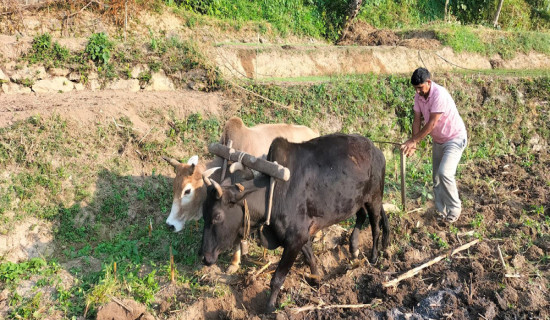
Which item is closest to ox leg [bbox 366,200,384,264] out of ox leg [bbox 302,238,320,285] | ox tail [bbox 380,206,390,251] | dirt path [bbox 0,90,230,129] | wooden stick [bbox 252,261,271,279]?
ox tail [bbox 380,206,390,251]

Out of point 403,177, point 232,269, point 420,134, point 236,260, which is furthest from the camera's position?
point 403,177

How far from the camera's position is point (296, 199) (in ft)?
17.8

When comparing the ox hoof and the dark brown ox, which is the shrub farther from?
the dark brown ox

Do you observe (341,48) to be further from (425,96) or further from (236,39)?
(425,96)

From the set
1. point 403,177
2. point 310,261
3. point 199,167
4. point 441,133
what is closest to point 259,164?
point 310,261

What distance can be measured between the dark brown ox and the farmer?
1.19 meters

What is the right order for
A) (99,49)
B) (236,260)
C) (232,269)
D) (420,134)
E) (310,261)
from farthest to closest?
(99,49) < (420,134) < (236,260) < (232,269) < (310,261)

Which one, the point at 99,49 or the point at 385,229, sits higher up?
the point at 99,49

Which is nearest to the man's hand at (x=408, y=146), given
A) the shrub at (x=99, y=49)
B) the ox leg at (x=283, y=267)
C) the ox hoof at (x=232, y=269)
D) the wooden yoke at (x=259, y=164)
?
the ox leg at (x=283, y=267)

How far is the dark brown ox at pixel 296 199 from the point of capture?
525 cm

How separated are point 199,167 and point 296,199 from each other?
183cm

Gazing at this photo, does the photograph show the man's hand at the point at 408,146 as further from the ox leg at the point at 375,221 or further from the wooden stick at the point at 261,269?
the wooden stick at the point at 261,269

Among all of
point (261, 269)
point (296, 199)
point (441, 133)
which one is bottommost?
point (261, 269)

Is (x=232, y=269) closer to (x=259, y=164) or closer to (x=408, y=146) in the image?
(x=259, y=164)
